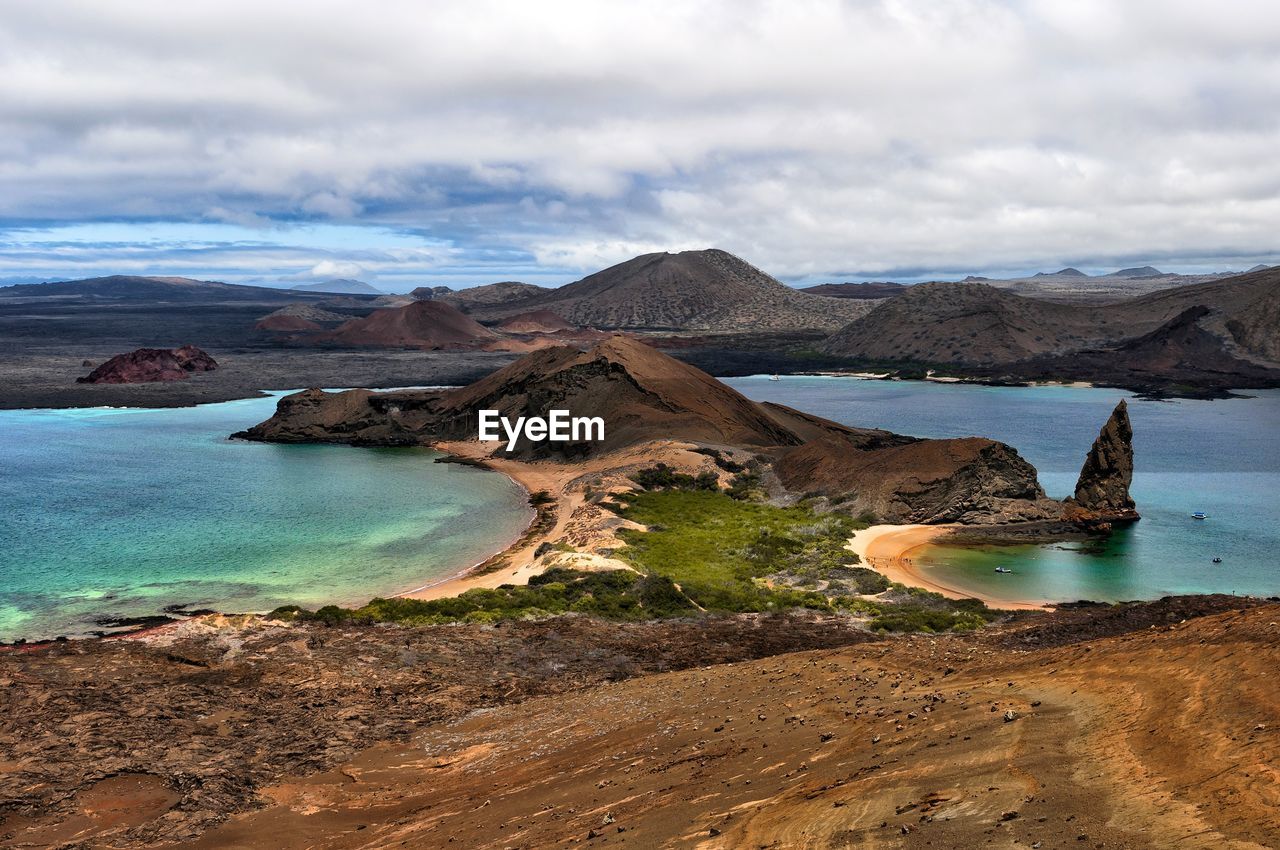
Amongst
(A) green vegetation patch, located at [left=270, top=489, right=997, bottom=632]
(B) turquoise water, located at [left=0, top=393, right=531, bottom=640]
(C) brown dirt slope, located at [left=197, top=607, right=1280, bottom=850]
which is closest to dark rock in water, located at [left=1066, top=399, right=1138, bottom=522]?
(A) green vegetation patch, located at [left=270, top=489, right=997, bottom=632]

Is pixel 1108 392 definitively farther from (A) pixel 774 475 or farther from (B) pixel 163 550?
(B) pixel 163 550

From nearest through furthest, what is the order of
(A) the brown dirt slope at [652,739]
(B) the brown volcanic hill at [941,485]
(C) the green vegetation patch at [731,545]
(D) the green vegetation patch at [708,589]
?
1. (A) the brown dirt slope at [652,739]
2. (D) the green vegetation patch at [708,589]
3. (C) the green vegetation patch at [731,545]
4. (B) the brown volcanic hill at [941,485]

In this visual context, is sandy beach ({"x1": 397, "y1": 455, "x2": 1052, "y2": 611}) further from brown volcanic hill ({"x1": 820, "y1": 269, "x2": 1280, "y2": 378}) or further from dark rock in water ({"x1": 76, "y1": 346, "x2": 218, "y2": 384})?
brown volcanic hill ({"x1": 820, "y1": 269, "x2": 1280, "y2": 378})

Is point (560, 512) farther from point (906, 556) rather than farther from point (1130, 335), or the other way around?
point (1130, 335)

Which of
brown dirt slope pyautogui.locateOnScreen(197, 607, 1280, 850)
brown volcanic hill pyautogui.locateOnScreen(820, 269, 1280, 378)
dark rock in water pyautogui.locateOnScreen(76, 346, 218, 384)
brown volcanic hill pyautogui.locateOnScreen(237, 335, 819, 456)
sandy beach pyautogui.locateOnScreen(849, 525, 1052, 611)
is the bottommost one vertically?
sandy beach pyautogui.locateOnScreen(849, 525, 1052, 611)

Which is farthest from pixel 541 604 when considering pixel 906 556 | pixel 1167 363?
pixel 1167 363

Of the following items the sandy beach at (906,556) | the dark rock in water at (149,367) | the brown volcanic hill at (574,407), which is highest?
the dark rock in water at (149,367)

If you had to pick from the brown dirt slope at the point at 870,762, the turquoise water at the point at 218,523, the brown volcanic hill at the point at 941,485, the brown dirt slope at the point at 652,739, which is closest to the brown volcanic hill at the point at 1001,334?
the brown volcanic hill at the point at 941,485

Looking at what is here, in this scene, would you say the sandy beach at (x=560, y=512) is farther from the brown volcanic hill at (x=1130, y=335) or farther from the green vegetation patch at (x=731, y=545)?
the brown volcanic hill at (x=1130, y=335)
